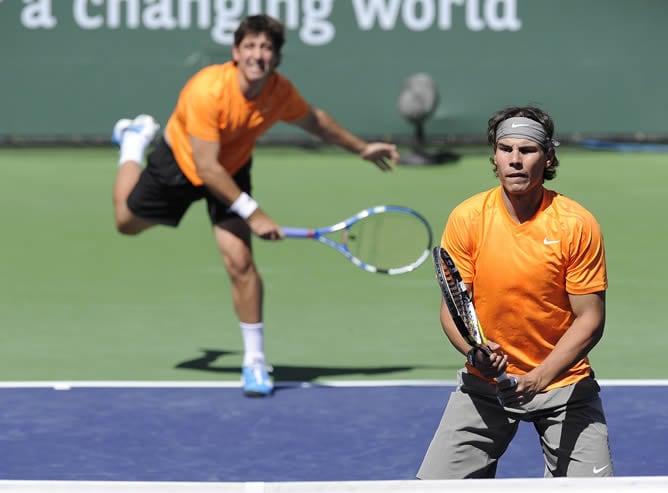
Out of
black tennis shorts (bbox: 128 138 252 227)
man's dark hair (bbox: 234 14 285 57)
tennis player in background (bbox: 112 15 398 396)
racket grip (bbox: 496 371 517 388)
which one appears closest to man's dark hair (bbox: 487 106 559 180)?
racket grip (bbox: 496 371 517 388)

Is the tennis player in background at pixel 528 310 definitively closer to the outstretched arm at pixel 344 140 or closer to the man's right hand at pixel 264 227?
the man's right hand at pixel 264 227

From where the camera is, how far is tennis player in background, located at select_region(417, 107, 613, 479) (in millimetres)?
4230

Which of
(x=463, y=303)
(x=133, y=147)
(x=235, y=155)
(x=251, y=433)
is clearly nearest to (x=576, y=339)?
(x=463, y=303)

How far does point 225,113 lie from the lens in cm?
682

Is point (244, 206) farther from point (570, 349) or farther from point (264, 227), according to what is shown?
point (570, 349)

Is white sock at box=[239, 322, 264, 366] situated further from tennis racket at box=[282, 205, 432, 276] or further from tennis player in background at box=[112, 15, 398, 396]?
tennis racket at box=[282, 205, 432, 276]

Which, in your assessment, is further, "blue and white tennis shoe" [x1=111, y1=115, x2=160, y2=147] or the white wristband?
"blue and white tennis shoe" [x1=111, y1=115, x2=160, y2=147]

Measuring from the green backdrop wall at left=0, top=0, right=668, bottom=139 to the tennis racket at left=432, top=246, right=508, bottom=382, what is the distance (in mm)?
12085

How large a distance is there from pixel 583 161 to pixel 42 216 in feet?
20.7

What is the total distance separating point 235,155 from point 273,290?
235 cm

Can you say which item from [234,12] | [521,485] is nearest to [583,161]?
[234,12]

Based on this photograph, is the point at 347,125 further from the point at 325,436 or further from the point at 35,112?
the point at 325,436

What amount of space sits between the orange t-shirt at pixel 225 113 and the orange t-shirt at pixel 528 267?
2603mm

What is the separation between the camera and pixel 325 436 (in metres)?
6.02
